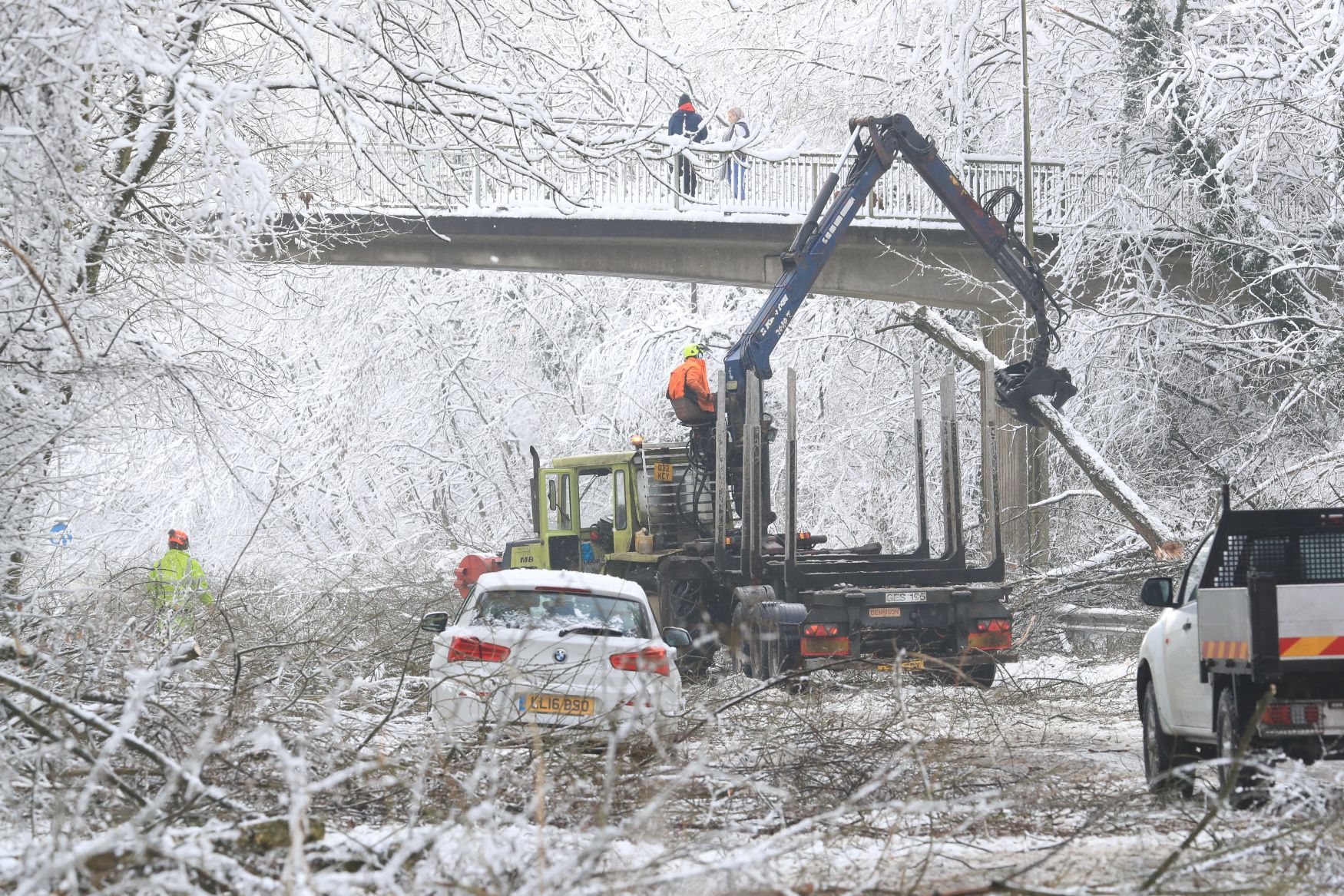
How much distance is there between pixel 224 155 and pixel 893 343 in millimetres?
17716

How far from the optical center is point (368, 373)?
26828 mm

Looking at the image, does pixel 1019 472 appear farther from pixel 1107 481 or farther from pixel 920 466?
pixel 920 466

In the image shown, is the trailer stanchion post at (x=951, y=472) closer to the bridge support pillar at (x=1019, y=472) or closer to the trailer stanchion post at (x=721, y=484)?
the trailer stanchion post at (x=721, y=484)

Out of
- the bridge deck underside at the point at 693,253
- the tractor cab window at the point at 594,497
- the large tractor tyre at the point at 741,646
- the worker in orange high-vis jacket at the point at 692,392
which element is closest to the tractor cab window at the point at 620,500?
the tractor cab window at the point at 594,497

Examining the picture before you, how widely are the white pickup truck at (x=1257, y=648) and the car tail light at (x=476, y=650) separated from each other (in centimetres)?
350

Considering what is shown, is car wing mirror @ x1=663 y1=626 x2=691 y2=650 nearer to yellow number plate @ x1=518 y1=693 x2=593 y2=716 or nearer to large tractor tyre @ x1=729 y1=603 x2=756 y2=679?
yellow number plate @ x1=518 y1=693 x2=593 y2=716

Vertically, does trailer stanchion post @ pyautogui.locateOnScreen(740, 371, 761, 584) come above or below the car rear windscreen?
above

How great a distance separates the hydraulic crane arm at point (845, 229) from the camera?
15109mm

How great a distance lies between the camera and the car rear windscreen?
9117 millimetres

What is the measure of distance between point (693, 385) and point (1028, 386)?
3.47m

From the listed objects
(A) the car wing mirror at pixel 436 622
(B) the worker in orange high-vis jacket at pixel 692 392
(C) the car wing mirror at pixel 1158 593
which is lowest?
(A) the car wing mirror at pixel 436 622

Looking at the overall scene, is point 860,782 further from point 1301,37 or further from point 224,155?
point 1301,37

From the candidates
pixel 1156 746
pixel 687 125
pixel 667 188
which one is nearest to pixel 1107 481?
pixel 687 125

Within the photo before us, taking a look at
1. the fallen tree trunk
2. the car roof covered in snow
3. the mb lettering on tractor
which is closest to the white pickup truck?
the car roof covered in snow
